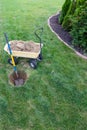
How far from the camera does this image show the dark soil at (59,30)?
9.02 m

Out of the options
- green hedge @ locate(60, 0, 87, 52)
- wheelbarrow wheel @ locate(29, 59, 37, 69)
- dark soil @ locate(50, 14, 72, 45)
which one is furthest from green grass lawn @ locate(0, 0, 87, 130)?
green hedge @ locate(60, 0, 87, 52)

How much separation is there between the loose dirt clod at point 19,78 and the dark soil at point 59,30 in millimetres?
2404

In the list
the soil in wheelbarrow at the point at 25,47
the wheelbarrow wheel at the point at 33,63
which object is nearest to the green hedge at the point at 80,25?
the soil in wheelbarrow at the point at 25,47

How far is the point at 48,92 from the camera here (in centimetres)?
664

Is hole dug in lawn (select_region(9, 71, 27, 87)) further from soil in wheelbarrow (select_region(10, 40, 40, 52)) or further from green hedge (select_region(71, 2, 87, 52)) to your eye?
green hedge (select_region(71, 2, 87, 52))

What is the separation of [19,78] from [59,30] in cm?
325

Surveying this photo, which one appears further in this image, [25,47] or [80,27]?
[80,27]

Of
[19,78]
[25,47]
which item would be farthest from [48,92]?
[25,47]

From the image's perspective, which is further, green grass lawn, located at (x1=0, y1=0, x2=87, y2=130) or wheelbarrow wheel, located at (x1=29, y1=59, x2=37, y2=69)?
wheelbarrow wheel, located at (x1=29, y1=59, x2=37, y2=69)

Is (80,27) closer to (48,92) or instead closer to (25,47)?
(25,47)

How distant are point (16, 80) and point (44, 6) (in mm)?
6550

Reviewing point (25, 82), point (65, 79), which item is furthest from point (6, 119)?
point (65, 79)

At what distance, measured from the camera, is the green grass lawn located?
5.82 m

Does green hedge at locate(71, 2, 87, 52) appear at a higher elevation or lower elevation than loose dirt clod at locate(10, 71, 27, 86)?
higher
